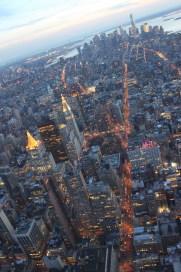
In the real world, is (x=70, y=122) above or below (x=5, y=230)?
above

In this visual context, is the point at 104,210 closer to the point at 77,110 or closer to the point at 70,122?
the point at 70,122

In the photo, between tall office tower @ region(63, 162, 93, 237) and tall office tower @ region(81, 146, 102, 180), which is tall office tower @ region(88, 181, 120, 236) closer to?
tall office tower @ region(63, 162, 93, 237)

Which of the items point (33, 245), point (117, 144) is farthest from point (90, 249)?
point (117, 144)

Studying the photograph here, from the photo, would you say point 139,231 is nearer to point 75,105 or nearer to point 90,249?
point 90,249

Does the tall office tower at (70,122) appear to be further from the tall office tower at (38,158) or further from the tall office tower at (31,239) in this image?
the tall office tower at (31,239)

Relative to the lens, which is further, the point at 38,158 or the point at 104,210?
the point at 38,158

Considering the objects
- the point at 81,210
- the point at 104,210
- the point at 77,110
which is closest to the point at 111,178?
the point at 104,210

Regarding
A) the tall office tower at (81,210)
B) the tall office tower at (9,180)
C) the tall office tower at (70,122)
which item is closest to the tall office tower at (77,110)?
the tall office tower at (70,122)
